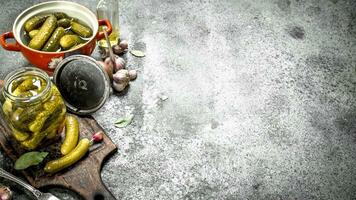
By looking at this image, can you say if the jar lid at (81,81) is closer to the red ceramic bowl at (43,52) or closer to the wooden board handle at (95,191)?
the red ceramic bowl at (43,52)

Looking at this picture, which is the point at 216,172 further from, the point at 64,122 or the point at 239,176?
the point at 64,122

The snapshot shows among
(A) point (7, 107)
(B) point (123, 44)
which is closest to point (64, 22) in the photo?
(B) point (123, 44)

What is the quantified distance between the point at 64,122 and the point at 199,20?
56.5 inches

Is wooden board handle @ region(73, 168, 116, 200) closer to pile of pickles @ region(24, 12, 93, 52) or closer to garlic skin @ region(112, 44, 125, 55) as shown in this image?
pile of pickles @ region(24, 12, 93, 52)

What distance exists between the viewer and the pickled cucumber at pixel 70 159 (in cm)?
175

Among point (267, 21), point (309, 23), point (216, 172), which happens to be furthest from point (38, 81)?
point (309, 23)

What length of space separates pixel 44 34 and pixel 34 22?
11 cm

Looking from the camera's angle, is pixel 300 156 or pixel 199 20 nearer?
pixel 300 156

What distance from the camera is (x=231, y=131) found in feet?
7.20

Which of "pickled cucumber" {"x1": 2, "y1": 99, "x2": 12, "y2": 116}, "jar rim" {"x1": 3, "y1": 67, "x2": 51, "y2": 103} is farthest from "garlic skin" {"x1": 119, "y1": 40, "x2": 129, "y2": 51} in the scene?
"pickled cucumber" {"x1": 2, "y1": 99, "x2": 12, "y2": 116}

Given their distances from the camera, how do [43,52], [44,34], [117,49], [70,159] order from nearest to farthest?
[70,159] → [43,52] → [44,34] → [117,49]

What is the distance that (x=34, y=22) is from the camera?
6.78ft

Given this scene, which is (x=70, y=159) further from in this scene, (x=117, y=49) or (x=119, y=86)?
(x=117, y=49)

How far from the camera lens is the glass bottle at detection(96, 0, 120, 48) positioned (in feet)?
8.15
